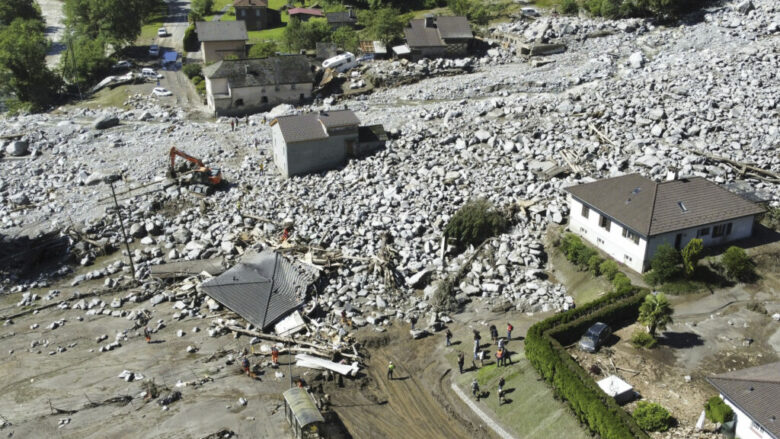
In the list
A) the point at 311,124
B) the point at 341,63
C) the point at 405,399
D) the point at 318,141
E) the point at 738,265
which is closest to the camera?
the point at 405,399

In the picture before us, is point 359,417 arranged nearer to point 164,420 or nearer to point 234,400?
point 234,400

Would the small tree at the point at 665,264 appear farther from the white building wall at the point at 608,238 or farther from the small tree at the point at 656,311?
the small tree at the point at 656,311

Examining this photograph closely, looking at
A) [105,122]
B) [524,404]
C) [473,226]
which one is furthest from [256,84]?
[524,404]

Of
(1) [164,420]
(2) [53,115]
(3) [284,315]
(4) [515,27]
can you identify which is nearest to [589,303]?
(3) [284,315]

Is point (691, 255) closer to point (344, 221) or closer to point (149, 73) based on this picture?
point (344, 221)

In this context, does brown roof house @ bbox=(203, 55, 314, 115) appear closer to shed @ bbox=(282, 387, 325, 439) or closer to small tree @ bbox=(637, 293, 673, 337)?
shed @ bbox=(282, 387, 325, 439)
